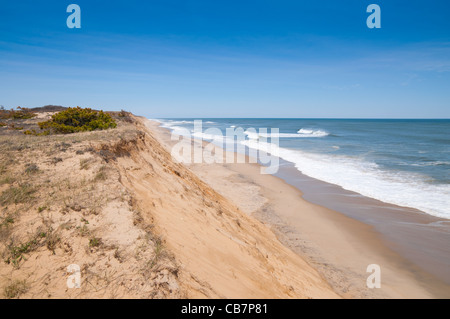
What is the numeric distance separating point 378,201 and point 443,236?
10.5 ft

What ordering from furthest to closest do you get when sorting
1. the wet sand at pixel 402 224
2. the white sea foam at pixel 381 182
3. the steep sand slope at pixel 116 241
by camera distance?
the white sea foam at pixel 381 182, the wet sand at pixel 402 224, the steep sand slope at pixel 116 241

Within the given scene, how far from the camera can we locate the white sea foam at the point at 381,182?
10.9m

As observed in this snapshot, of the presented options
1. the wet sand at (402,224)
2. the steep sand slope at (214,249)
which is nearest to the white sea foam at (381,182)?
the wet sand at (402,224)

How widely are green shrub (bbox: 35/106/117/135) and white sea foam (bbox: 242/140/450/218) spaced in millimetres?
13699

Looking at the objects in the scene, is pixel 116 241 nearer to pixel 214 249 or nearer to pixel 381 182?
pixel 214 249

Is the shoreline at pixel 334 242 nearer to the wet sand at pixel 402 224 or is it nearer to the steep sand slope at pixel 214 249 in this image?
the wet sand at pixel 402 224

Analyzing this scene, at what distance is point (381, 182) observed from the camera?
14086mm

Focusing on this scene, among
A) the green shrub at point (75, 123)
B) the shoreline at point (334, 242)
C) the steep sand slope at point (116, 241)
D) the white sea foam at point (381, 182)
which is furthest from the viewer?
the green shrub at point (75, 123)

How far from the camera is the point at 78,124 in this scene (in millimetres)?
14250

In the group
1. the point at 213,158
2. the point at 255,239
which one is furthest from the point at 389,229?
the point at 213,158

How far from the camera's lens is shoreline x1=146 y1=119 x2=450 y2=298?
19.4 ft

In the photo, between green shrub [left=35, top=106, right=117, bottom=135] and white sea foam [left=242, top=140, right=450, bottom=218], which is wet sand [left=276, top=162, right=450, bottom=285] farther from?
green shrub [left=35, top=106, right=117, bottom=135]

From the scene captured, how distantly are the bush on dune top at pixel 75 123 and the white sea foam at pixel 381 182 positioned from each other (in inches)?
539

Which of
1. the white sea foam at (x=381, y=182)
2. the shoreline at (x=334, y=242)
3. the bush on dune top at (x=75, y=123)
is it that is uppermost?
the bush on dune top at (x=75, y=123)
